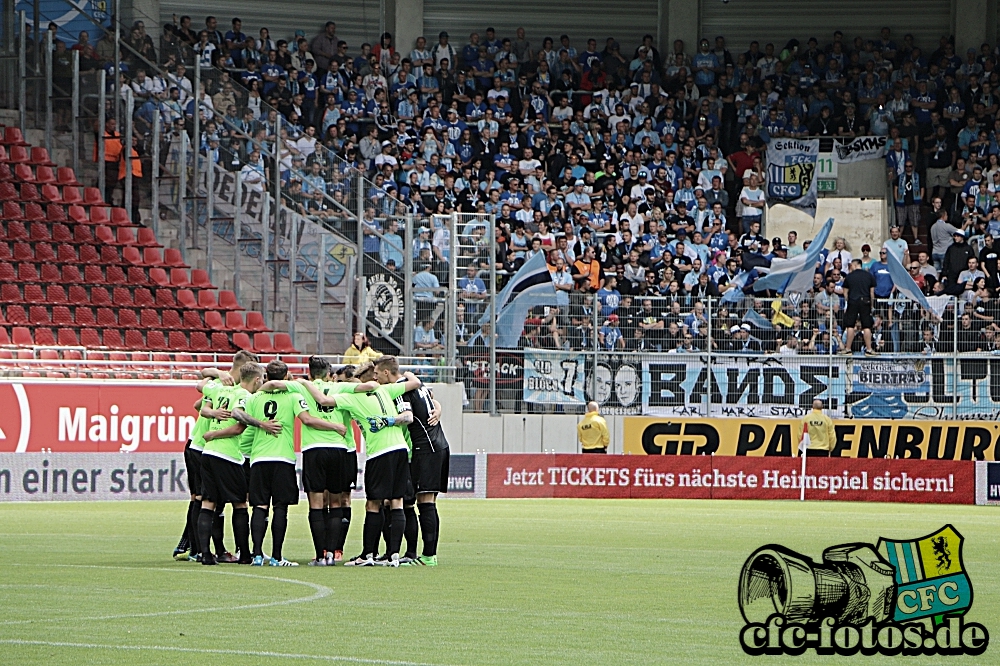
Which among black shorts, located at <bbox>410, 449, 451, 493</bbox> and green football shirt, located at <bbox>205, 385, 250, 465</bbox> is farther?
black shorts, located at <bbox>410, 449, 451, 493</bbox>

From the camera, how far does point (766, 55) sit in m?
40.0

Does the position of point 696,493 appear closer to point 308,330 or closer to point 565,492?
point 565,492

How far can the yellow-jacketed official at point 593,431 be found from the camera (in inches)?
1168

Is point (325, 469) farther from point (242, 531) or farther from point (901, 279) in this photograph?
point (901, 279)

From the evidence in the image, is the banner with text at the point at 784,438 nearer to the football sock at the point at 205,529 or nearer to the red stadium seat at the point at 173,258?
the red stadium seat at the point at 173,258

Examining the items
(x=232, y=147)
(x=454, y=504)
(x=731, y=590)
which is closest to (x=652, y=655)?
(x=731, y=590)

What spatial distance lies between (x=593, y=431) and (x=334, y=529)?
14.9 m

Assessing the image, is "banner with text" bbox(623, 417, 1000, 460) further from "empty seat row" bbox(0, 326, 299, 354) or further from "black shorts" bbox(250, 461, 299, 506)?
"black shorts" bbox(250, 461, 299, 506)

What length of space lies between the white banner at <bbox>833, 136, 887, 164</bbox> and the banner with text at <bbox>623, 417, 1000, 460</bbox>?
10815 mm

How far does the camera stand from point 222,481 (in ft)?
48.6

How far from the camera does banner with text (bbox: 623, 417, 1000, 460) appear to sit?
30.2 meters

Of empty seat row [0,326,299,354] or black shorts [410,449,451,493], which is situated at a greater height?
empty seat row [0,326,299,354]

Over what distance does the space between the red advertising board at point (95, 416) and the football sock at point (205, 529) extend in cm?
1136

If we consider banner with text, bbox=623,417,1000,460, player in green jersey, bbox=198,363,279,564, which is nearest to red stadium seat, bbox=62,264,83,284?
banner with text, bbox=623,417,1000,460
